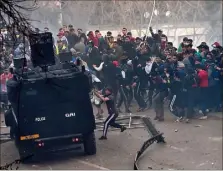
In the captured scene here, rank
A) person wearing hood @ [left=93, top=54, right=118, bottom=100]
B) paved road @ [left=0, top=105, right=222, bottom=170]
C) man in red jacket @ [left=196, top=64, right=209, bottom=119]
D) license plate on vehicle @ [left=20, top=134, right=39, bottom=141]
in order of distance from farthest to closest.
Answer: person wearing hood @ [left=93, top=54, right=118, bottom=100], man in red jacket @ [left=196, top=64, right=209, bottom=119], license plate on vehicle @ [left=20, top=134, right=39, bottom=141], paved road @ [left=0, top=105, right=222, bottom=170]

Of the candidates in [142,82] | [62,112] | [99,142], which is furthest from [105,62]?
[62,112]

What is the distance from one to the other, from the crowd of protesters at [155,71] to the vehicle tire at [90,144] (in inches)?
119

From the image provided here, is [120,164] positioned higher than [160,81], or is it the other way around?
[160,81]

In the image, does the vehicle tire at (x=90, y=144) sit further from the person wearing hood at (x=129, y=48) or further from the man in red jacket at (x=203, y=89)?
the person wearing hood at (x=129, y=48)

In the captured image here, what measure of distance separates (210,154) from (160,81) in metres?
4.10

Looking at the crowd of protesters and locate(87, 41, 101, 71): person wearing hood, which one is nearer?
the crowd of protesters

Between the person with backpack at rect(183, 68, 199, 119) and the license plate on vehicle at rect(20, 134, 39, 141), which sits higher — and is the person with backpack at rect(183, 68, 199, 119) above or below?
above

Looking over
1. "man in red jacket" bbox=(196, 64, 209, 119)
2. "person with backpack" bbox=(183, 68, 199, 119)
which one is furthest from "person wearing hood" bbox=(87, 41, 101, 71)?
"man in red jacket" bbox=(196, 64, 209, 119)

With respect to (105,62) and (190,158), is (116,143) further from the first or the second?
(105,62)

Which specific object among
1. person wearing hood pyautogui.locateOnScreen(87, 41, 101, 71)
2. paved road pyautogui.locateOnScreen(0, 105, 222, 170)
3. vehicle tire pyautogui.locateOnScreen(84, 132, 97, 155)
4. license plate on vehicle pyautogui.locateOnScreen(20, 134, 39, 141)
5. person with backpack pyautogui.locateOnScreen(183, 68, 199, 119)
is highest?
person wearing hood pyautogui.locateOnScreen(87, 41, 101, 71)

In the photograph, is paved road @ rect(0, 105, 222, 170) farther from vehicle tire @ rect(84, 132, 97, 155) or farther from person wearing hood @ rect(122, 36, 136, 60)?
person wearing hood @ rect(122, 36, 136, 60)

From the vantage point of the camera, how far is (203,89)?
50.4ft

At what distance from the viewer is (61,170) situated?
1115 centimetres

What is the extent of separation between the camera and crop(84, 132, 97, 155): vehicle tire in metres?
11.9
